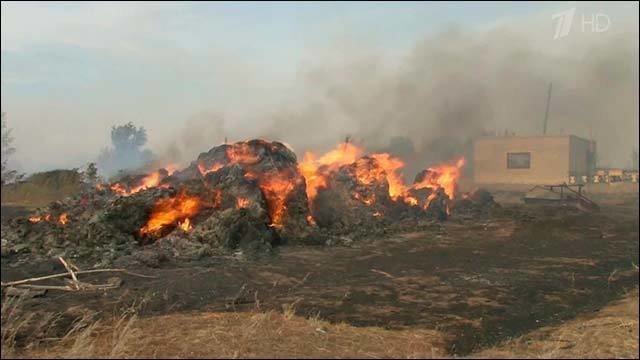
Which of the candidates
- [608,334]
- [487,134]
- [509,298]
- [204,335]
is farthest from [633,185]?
[204,335]

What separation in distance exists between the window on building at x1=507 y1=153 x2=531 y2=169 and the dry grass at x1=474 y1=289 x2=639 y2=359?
4408 cm

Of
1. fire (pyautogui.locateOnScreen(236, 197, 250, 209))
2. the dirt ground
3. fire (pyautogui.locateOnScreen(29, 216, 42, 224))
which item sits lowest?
the dirt ground

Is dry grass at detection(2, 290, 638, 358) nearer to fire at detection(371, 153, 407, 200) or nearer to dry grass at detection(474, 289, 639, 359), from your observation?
dry grass at detection(474, 289, 639, 359)

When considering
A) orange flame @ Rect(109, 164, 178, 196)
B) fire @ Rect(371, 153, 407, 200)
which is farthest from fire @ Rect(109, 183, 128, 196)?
fire @ Rect(371, 153, 407, 200)

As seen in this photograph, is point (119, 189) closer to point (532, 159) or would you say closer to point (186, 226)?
point (186, 226)

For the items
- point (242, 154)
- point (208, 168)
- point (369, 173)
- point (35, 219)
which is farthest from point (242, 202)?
point (369, 173)

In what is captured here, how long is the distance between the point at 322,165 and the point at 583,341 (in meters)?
19.9

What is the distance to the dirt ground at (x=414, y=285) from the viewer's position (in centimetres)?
902

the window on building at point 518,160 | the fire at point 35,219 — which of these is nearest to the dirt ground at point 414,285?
the fire at point 35,219

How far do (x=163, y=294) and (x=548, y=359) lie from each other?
774 centimetres

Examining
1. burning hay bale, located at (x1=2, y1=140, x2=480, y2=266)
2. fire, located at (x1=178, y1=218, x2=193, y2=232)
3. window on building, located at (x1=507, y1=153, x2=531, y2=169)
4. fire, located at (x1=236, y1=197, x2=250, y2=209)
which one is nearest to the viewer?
burning hay bale, located at (x1=2, y1=140, x2=480, y2=266)

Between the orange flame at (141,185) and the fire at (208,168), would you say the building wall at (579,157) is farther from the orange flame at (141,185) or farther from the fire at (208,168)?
the orange flame at (141,185)

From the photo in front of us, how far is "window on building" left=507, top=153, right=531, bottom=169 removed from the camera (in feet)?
163

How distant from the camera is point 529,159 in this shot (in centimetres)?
4972
